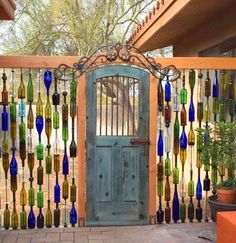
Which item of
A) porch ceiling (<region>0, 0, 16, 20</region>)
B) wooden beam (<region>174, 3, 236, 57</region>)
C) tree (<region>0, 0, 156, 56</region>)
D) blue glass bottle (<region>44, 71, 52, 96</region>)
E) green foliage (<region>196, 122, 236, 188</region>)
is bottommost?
green foliage (<region>196, 122, 236, 188</region>)

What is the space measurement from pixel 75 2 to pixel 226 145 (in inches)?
293

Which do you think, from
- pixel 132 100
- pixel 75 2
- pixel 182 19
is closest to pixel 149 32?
pixel 182 19

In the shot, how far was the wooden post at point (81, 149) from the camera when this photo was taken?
15.7ft

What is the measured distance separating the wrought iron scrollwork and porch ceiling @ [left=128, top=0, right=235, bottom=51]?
2.61 feet

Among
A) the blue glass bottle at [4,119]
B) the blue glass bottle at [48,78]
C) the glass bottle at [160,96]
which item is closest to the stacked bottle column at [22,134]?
the blue glass bottle at [4,119]

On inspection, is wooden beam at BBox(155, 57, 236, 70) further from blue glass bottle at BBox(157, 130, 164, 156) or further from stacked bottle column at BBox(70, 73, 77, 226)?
stacked bottle column at BBox(70, 73, 77, 226)

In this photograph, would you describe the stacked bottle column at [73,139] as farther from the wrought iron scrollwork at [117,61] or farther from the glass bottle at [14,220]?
the glass bottle at [14,220]

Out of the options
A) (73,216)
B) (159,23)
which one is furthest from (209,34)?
(73,216)

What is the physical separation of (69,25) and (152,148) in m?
7.05

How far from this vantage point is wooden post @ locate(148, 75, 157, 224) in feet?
16.0

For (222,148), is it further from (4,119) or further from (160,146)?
(4,119)

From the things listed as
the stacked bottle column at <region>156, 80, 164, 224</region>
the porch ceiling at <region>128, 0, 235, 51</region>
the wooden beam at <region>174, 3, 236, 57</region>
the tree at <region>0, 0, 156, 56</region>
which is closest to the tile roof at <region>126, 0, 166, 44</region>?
the porch ceiling at <region>128, 0, 235, 51</region>

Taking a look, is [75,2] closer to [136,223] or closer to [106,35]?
[106,35]

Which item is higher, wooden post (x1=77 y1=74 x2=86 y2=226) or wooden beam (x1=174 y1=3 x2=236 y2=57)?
wooden beam (x1=174 y1=3 x2=236 y2=57)
